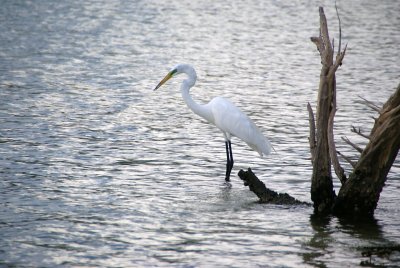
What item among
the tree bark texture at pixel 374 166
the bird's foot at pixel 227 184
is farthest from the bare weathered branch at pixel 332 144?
the bird's foot at pixel 227 184

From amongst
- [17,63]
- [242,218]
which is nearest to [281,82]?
[17,63]

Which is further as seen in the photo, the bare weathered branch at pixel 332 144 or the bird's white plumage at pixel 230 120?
the bird's white plumage at pixel 230 120

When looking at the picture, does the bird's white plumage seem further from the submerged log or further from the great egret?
the submerged log

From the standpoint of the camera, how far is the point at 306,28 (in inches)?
1046

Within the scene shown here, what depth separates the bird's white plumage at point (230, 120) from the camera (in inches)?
413

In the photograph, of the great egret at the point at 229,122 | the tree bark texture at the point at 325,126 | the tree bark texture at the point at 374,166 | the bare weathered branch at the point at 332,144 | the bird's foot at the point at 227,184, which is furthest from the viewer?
the great egret at the point at 229,122

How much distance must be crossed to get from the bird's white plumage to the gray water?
15.3 inches

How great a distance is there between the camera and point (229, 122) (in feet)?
35.0

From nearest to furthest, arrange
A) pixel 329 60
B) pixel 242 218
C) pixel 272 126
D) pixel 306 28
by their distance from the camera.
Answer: pixel 329 60
pixel 242 218
pixel 272 126
pixel 306 28

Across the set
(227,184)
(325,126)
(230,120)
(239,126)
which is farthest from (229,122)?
(325,126)

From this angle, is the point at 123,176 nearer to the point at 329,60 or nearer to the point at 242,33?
the point at 329,60

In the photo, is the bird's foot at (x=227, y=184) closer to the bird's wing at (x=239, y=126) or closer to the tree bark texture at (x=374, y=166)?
the bird's wing at (x=239, y=126)

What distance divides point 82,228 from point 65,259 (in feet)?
2.95

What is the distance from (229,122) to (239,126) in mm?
148
